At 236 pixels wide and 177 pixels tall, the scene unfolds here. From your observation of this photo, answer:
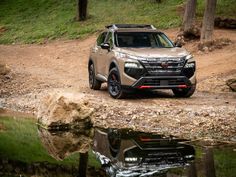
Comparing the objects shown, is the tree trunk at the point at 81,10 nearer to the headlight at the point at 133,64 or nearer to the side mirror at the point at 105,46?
the side mirror at the point at 105,46

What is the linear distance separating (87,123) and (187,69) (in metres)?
3.22

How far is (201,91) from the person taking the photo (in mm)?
17062

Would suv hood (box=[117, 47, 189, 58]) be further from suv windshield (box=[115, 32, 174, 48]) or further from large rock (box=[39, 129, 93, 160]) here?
large rock (box=[39, 129, 93, 160])

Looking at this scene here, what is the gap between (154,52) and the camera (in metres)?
14.1

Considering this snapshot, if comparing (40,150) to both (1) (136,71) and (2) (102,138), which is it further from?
(1) (136,71)

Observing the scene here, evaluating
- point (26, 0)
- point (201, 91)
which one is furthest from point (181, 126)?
point (26, 0)

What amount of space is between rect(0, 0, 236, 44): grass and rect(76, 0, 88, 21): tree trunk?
0.45m

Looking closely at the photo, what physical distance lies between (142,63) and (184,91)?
177 cm

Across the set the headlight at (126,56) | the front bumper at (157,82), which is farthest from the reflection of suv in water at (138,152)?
the headlight at (126,56)

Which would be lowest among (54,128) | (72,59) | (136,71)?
(72,59)

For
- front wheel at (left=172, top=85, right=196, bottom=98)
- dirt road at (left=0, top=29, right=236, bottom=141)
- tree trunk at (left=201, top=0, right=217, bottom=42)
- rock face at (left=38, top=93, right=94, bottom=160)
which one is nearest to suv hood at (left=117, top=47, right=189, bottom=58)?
front wheel at (left=172, top=85, right=196, bottom=98)

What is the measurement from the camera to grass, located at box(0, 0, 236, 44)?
32.2m

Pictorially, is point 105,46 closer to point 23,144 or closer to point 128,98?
point 128,98

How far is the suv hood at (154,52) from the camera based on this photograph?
45.6 feet
